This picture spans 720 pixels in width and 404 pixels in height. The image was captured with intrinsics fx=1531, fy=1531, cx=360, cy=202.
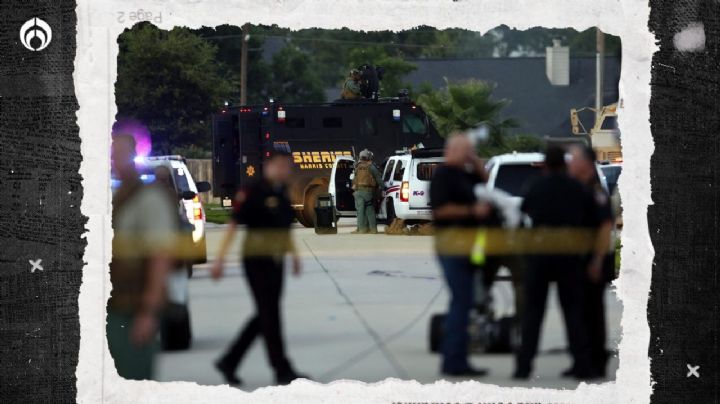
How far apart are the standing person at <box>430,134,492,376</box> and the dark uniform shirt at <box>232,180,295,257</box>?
0.70m

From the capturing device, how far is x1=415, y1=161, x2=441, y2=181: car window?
23688 mm

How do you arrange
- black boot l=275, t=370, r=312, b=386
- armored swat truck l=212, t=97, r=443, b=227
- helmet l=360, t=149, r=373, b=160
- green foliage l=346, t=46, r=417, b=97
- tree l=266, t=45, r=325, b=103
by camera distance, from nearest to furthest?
black boot l=275, t=370, r=312, b=386 → helmet l=360, t=149, r=373, b=160 → armored swat truck l=212, t=97, r=443, b=227 → green foliage l=346, t=46, r=417, b=97 → tree l=266, t=45, r=325, b=103

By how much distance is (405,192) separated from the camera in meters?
23.7

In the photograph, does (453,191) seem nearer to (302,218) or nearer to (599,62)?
(302,218)

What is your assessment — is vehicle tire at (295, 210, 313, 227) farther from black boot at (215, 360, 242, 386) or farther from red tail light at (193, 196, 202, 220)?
black boot at (215, 360, 242, 386)

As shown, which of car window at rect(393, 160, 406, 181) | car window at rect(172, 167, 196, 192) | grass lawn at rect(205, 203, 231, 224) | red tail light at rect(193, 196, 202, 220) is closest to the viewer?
red tail light at rect(193, 196, 202, 220)

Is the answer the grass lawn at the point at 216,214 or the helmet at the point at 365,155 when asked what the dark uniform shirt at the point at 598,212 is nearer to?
the grass lawn at the point at 216,214

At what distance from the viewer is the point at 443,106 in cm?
4156

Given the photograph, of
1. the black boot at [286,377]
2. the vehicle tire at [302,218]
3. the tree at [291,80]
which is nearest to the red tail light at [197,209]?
the vehicle tire at [302,218]

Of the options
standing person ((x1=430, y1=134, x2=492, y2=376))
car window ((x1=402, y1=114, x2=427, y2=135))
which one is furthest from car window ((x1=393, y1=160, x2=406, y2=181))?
standing person ((x1=430, y1=134, x2=492, y2=376))

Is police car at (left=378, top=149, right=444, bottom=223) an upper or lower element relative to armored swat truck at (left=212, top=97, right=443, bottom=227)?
lower

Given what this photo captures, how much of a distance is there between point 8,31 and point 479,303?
9.33 ft
